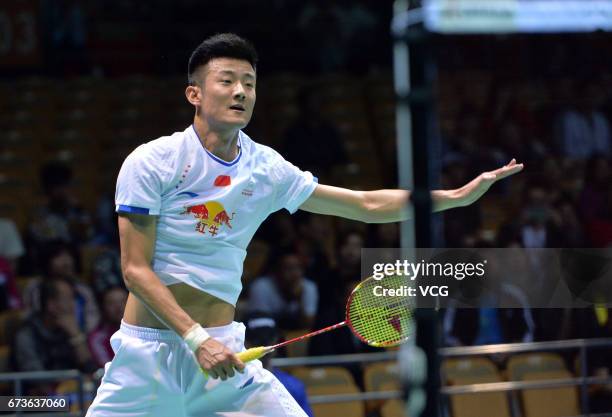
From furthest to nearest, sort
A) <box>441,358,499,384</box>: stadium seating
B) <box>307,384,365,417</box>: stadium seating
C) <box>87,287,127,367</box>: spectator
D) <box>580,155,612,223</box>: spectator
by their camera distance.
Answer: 1. <box>580,155,612,223</box>: spectator
2. <box>441,358,499,384</box>: stadium seating
3. <box>87,287,127,367</box>: spectator
4. <box>307,384,365,417</box>: stadium seating

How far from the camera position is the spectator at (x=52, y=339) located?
8.09 metres

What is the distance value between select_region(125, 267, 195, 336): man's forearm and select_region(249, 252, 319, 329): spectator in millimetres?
4702

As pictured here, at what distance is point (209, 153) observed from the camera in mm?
4613

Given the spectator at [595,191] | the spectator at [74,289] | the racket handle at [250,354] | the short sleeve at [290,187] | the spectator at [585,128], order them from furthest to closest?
the spectator at [585,128], the spectator at [595,191], the spectator at [74,289], the short sleeve at [290,187], the racket handle at [250,354]

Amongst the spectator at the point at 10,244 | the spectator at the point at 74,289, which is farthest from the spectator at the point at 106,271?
the spectator at the point at 10,244

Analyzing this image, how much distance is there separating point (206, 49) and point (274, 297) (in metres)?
4.64

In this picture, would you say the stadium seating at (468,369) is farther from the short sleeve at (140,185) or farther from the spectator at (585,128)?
the short sleeve at (140,185)

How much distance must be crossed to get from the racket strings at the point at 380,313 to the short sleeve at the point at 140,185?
3.22ft

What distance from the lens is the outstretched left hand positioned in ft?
14.9

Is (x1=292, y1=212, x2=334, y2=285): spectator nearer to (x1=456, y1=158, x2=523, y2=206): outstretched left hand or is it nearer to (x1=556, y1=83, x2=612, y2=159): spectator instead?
Answer: (x1=556, y1=83, x2=612, y2=159): spectator

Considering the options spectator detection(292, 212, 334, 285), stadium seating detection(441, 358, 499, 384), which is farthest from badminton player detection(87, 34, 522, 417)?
spectator detection(292, 212, 334, 285)

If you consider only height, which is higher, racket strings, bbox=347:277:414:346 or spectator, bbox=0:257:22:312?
spectator, bbox=0:257:22:312

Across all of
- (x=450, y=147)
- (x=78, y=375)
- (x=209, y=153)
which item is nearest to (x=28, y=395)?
(x=78, y=375)

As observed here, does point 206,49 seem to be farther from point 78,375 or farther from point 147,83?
point 147,83
